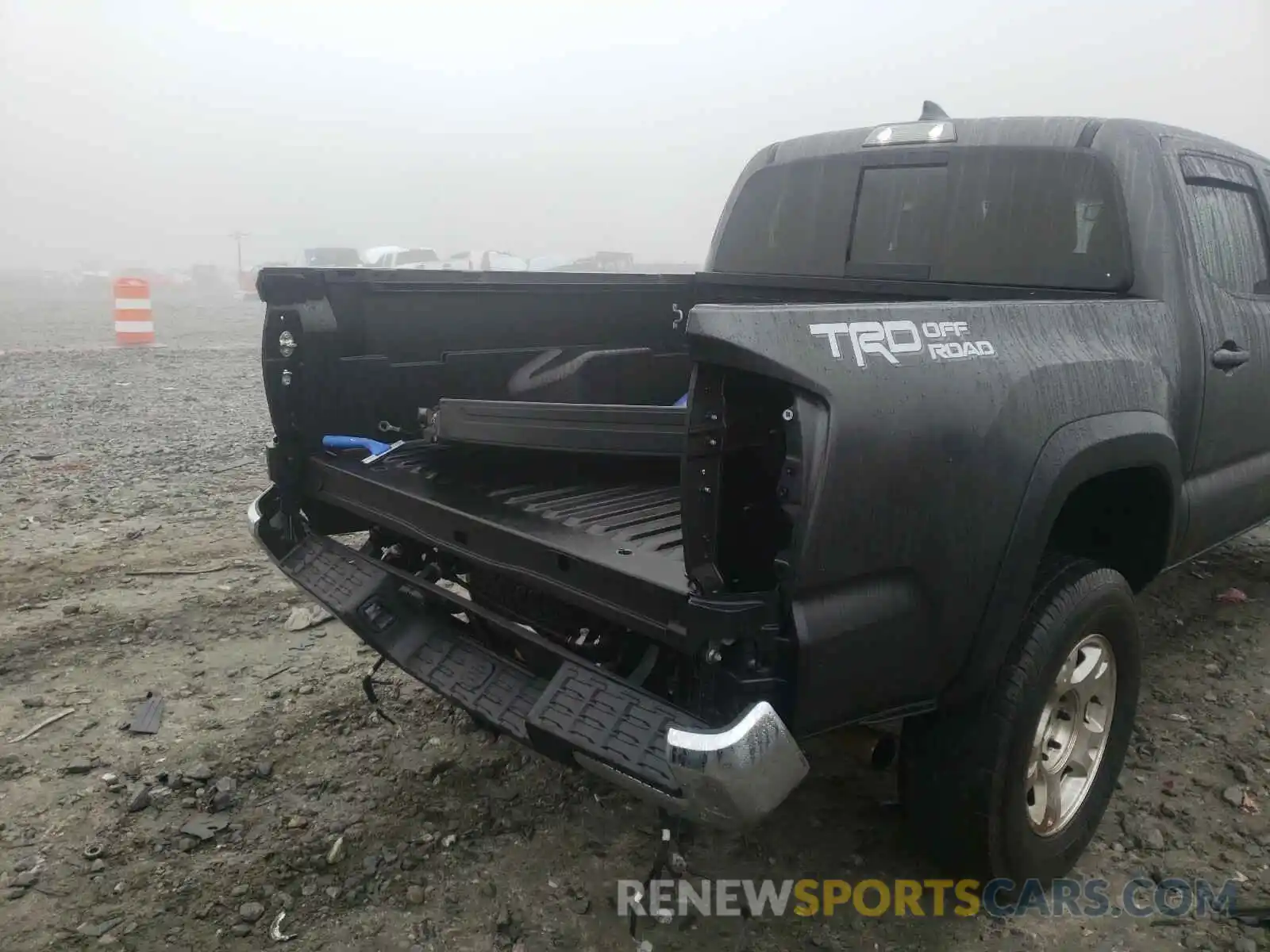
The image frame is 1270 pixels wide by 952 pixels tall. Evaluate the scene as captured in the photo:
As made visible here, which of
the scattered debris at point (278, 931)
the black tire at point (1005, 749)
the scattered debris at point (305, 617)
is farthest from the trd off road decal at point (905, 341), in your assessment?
the scattered debris at point (305, 617)

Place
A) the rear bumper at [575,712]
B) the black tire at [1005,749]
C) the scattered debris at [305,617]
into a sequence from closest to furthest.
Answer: the rear bumper at [575,712] < the black tire at [1005,749] < the scattered debris at [305,617]

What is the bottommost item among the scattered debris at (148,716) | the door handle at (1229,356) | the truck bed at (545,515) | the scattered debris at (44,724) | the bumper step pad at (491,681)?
the scattered debris at (44,724)

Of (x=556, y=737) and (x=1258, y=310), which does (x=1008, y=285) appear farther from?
(x=556, y=737)

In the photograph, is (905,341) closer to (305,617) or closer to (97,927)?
(97,927)

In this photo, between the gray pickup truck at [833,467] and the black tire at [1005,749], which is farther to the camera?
the black tire at [1005,749]

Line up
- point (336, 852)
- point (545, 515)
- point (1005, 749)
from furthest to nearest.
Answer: point (336, 852) → point (545, 515) → point (1005, 749)

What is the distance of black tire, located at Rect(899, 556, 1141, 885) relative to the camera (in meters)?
2.50

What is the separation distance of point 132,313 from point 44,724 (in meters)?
13.8

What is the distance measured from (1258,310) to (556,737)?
10.0ft

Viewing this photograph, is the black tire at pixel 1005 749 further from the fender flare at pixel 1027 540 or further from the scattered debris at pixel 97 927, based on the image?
the scattered debris at pixel 97 927

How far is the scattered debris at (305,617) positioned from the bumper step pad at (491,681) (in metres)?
1.23

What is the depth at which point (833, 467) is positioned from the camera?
204 cm

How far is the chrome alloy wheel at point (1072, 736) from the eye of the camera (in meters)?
2.74

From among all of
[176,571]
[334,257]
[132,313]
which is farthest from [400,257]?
[176,571]
